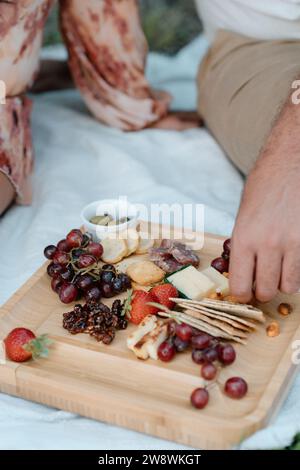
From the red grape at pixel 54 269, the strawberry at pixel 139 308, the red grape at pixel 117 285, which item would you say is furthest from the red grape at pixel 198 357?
the red grape at pixel 54 269

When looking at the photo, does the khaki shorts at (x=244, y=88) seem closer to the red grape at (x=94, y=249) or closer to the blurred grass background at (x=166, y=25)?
Result: the red grape at (x=94, y=249)

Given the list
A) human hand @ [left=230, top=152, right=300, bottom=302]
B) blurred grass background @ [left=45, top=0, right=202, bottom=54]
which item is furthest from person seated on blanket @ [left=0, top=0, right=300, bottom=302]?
blurred grass background @ [left=45, top=0, right=202, bottom=54]

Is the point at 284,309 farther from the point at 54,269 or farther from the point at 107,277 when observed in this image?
the point at 54,269

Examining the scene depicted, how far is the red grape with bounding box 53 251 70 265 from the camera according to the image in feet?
4.46

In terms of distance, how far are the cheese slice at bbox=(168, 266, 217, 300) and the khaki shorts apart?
45cm

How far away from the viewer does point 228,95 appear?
75.6 inches

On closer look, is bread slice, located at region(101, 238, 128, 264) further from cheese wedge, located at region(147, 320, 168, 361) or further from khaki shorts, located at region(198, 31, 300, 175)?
khaki shorts, located at region(198, 31, 300, 175)

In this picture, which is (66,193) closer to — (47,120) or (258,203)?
(47,120)

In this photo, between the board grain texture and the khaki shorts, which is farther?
the khaki shorts

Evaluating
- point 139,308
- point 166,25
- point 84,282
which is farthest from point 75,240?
point 166,25

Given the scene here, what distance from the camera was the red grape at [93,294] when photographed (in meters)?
1.28

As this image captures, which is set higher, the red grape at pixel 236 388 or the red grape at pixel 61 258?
the red grape at pixel 236 388

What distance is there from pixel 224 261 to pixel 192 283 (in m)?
0.11

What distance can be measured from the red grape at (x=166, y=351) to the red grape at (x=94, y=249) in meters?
0.31
